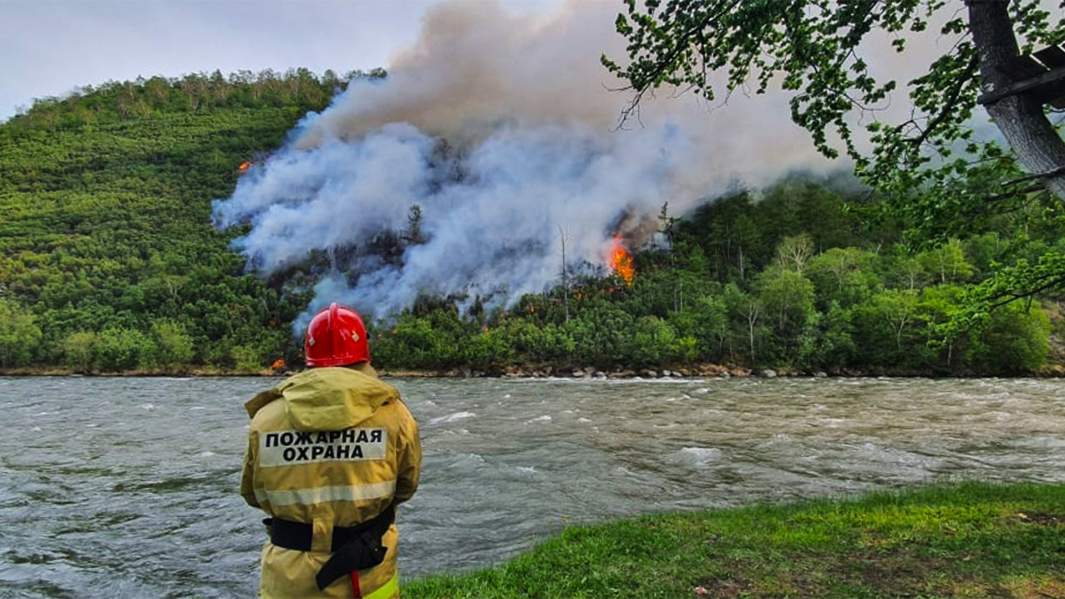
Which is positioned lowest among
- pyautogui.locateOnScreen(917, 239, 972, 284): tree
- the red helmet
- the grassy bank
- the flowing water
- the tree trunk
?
the flowing water

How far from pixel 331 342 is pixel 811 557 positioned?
7268 millimetres

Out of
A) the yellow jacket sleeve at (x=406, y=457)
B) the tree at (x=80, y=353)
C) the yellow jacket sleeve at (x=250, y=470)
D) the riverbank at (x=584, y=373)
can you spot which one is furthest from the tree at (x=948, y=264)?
the tree at (x=80, y=353)

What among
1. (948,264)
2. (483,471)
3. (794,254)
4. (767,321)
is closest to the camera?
(483,471)

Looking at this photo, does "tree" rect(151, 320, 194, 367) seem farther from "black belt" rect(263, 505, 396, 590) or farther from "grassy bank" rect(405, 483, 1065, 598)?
"black belt" rect(263, 505, 396, 590)

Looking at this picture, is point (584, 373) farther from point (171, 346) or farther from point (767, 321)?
point (171, 346)

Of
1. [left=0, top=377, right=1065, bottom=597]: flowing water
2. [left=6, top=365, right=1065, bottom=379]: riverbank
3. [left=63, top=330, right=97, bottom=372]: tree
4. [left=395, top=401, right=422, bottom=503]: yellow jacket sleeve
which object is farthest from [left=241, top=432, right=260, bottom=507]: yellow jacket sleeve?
[left=63, top=330, right=97, bottom=372]: tree

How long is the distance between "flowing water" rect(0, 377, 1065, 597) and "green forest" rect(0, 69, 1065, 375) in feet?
74.3

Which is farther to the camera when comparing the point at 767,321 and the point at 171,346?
the point at 171,346

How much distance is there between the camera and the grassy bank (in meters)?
6.70

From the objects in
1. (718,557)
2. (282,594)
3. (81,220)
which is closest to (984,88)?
(718,557)

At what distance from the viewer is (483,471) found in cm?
1730

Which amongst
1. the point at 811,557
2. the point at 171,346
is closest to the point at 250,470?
the point at 811,557

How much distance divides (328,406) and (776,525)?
886cm

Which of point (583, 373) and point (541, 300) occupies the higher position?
point (541, 300)
